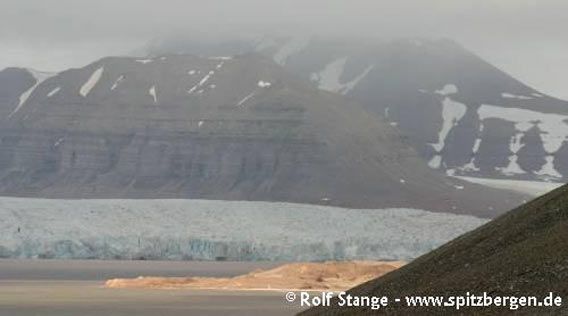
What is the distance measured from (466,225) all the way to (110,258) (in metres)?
31.0

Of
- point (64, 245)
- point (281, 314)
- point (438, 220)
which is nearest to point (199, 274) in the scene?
point (64, 245)

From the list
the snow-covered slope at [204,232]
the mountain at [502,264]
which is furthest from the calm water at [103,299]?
the mountain at [502,264]

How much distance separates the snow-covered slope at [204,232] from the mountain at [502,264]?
6482cm

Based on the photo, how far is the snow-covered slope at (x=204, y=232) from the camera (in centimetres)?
10138

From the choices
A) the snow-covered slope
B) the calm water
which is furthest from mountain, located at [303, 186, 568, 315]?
the snow-covered slope

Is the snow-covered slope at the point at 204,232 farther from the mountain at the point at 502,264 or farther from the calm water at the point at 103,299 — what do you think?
the mountain at the point at 502,264

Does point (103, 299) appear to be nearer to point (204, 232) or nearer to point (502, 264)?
point (502, 264)

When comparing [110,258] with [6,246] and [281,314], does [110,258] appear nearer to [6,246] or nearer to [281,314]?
[6,246]

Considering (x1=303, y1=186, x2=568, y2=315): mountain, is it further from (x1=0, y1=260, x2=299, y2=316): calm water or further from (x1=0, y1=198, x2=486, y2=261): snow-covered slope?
(x1=0, y1=198, x2=486, y2=261): snow-covered slope

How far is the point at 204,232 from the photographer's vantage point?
107m

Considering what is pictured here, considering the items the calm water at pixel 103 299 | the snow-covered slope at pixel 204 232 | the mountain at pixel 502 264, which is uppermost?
the mountain at pixel 502 264

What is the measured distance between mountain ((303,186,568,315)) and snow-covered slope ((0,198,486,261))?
64.8 m

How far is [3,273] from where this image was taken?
93.8 metres

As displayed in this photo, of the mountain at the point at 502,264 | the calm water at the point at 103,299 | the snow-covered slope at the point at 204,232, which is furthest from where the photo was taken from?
the snow-covered slope at the point at 204,232
